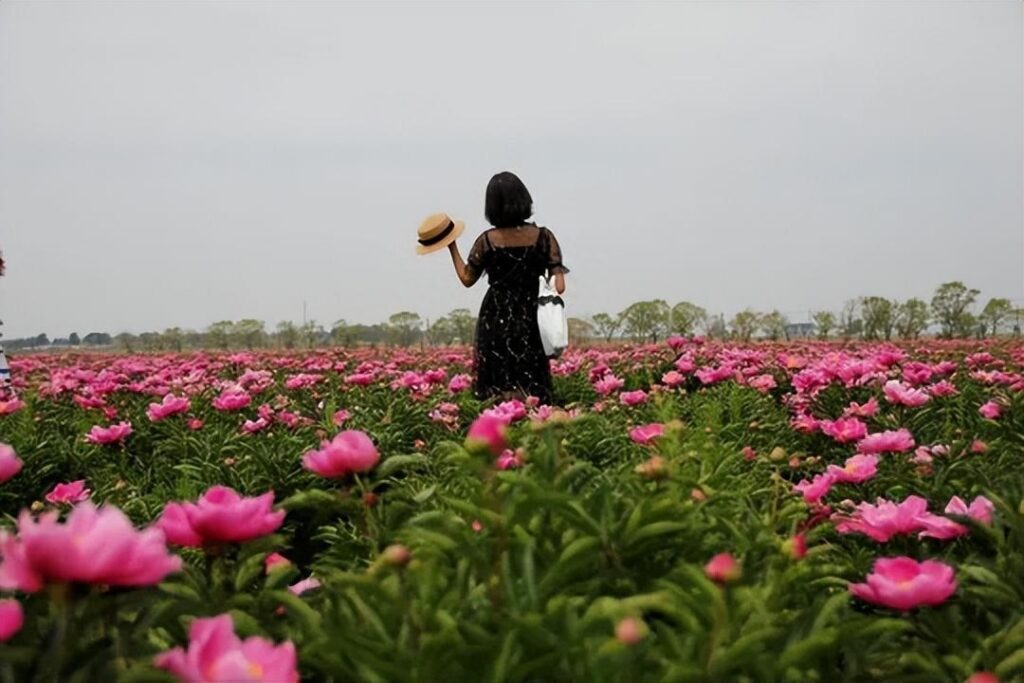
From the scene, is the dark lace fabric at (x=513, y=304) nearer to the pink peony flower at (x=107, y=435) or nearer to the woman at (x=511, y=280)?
the woman at (x=511, y=280)

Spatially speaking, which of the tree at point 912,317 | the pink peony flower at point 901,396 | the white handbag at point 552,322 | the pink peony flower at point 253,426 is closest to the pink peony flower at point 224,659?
the pink peony flower at point 253,426

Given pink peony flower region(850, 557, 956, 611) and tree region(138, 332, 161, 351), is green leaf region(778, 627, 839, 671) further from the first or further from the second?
tree region(138, 332, 161, 351)

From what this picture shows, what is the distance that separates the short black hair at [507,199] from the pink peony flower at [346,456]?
376 centimetres

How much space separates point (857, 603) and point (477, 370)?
3.88 meters

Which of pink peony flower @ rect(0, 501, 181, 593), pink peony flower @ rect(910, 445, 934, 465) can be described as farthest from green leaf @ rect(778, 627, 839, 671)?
pink peony flower @ rect(910, 445, 934, 465)

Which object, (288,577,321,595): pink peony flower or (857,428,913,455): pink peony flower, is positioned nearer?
(288,577,321,595): pink peony flower

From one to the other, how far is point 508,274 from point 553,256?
0.29 m

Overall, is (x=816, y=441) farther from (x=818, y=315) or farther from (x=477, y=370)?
(x=818, y=315)

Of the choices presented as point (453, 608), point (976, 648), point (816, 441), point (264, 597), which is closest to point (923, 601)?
point (976, 648)

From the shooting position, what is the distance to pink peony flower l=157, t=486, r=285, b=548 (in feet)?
3.50

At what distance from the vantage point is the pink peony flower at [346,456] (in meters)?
1.25

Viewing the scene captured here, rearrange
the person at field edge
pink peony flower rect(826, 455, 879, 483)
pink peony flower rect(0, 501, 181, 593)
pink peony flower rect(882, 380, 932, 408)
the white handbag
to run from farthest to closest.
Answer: the person at field edge
the white handbag
pink peony flower rect(882, 380, 932, 408)
pink peony flower rect(826, 455, 879, 483)
pink peony flower rect(0, 501, 181, 593)

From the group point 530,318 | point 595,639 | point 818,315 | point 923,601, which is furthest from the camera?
point 818,315

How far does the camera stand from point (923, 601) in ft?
3.61
